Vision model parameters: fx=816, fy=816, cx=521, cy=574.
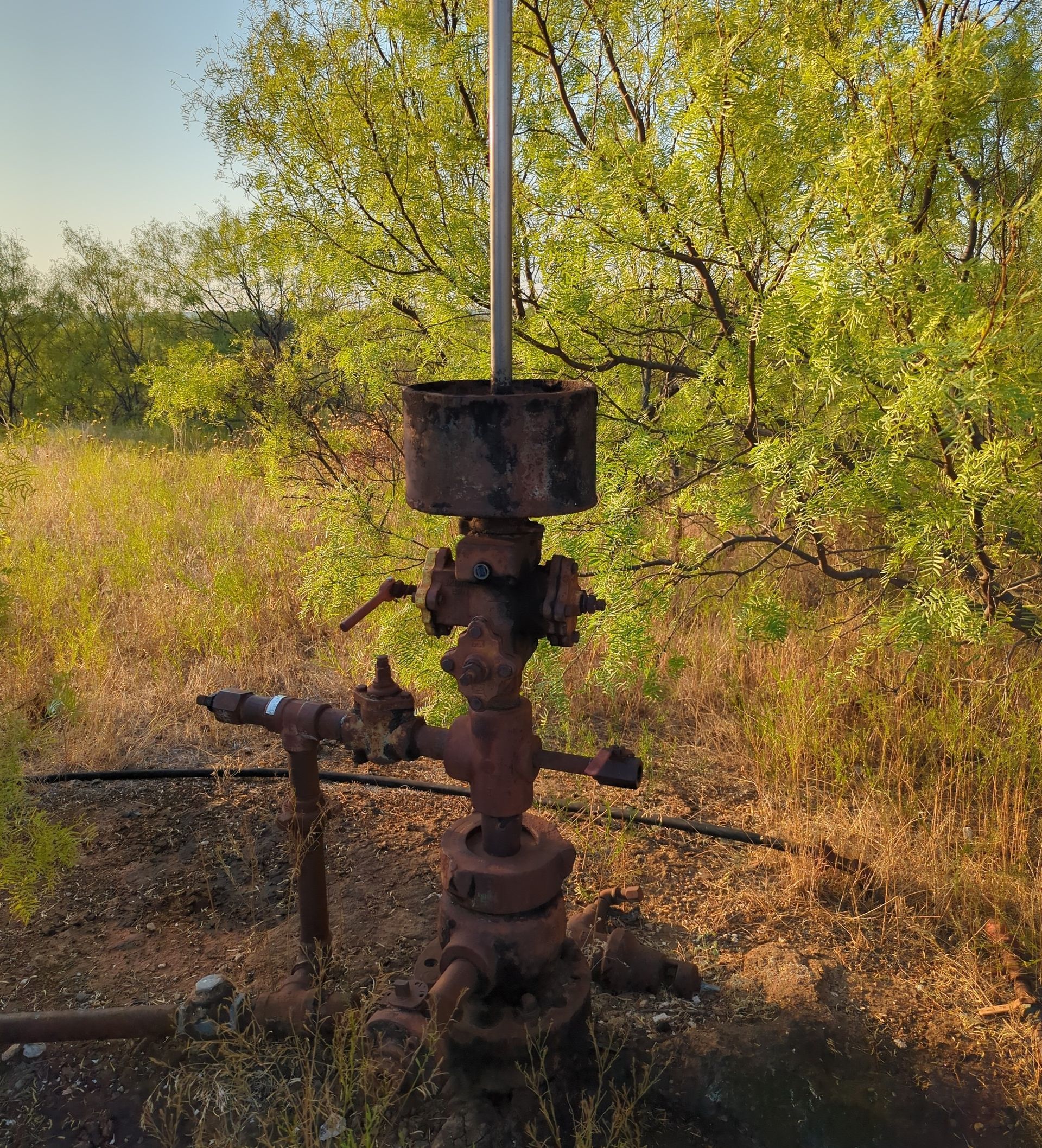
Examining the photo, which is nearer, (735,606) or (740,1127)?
(740,1127)

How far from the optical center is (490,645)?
5.57ft

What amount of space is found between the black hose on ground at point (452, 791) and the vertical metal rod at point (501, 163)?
1910 millimetres

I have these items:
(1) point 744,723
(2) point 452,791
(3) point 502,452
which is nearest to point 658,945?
(2) point 452,791

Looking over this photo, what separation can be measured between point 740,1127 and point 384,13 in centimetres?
398

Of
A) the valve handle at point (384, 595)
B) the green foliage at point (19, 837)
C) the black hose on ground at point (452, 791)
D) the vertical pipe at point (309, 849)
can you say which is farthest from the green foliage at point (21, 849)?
the valve handle at point (384, 595)

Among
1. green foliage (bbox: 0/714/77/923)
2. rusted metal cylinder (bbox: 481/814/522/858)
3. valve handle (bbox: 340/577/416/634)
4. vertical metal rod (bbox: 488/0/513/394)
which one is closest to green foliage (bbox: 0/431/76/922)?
green foliage (bbox: 0/714/77/923)

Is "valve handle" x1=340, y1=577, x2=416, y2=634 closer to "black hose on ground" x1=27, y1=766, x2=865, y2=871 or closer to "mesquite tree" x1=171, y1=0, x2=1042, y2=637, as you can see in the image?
"mesquite tree" x1=171, y1=0, x2=1042, y2=637

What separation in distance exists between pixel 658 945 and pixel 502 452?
5.60 ft

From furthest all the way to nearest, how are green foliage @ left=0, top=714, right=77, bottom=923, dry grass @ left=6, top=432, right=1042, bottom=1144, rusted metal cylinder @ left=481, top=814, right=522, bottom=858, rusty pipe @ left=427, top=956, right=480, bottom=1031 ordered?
dry grass @ left=6, top=432, right=1042, bottom=1144
green foliage @ left=0, top=714, right=77, bottom=923
rusted metal cylinder @ left=481, top=814, right=522, bottom=858
rusty pipe @ left=427, top=956, right=480, bottom=1031

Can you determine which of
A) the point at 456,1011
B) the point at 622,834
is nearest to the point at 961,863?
the point at 622,834

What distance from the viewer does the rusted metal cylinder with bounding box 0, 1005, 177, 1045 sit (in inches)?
77.1

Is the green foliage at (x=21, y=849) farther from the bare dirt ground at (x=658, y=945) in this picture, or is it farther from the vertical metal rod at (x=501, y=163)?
the vertical metal rod at (x=501, y=163)

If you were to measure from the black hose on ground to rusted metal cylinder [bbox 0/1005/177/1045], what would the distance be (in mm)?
954

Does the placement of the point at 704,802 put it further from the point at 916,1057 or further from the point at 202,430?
the point at 202,430
